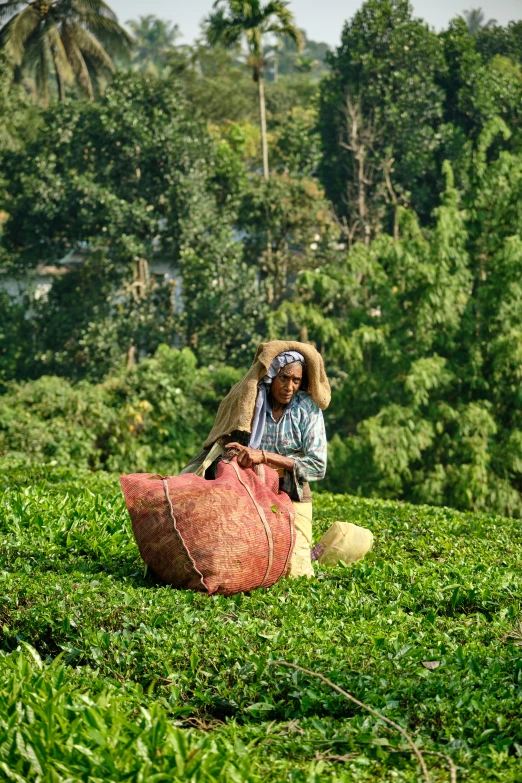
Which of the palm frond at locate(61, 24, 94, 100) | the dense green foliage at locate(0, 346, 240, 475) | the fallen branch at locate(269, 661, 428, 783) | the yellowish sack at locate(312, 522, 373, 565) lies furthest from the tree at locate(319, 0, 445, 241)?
the fallen branch at locate(269, 661, 428, 783)

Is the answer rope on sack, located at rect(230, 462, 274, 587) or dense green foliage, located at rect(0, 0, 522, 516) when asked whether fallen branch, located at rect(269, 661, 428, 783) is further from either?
dense green foliage, located at rect(0, 0, 522, 516)

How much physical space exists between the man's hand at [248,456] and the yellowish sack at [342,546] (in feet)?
3.30

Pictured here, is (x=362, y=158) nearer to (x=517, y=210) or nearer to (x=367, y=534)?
(x=517, y=210)

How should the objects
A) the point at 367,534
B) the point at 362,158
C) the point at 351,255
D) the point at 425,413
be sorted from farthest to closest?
the point at 362,158, the point at 351,255, the point at 425,413, the point at 367,534

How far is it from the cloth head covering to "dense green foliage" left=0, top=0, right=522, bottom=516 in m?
9.42

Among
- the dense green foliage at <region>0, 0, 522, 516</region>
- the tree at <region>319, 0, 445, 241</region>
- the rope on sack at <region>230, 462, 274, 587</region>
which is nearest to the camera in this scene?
the rope on sack at <region>230, 462, 274, 587</region>

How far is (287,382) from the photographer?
6242mm

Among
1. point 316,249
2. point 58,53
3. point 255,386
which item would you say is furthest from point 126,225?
point 255,386

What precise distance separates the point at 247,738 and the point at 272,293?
69.7ft

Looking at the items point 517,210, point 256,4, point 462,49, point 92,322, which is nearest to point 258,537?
point 517,210

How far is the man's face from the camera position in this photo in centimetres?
623

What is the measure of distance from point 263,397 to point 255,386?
13cm

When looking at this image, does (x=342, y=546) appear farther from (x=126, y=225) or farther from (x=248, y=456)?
(x=126, y=225)

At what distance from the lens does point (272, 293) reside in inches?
985
